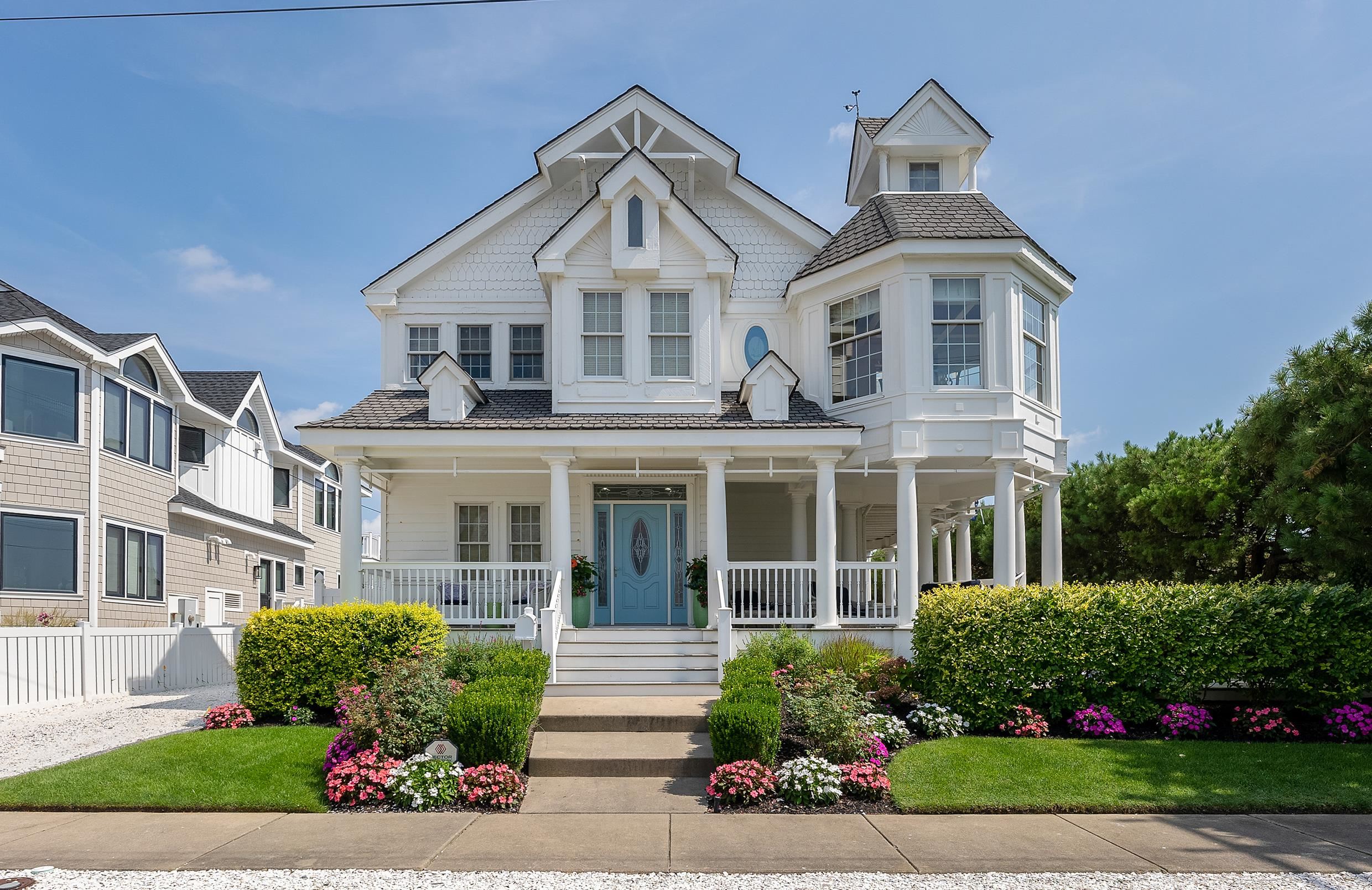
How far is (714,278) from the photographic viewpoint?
16422mm

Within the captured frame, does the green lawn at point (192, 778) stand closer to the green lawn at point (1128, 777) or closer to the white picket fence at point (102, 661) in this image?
the white picket fence at point (102, 661)

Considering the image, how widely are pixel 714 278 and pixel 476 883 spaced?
1153 cm

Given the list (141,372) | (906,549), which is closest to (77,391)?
(141,372)

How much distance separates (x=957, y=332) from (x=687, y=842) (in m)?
10.1

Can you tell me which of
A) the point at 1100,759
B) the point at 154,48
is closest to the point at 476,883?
the point at 1100,759

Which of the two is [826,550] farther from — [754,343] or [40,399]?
[40,399]

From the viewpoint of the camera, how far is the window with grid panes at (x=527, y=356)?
1848 centimetres

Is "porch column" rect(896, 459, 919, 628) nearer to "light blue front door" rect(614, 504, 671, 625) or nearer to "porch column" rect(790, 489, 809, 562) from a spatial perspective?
"porch column" rect(790, 489, 809, 562)

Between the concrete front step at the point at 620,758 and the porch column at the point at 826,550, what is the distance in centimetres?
450

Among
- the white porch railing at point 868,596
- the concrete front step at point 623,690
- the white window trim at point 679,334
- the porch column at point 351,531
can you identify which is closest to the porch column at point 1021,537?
the white porch railing at point 868,596

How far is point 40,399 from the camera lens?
18047mm

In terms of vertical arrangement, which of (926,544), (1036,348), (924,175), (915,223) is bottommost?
(926,544)

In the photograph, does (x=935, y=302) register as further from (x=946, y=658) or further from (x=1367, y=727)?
(x=1367, y=727)

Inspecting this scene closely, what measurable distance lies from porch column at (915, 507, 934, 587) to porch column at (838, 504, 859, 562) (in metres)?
1.37
